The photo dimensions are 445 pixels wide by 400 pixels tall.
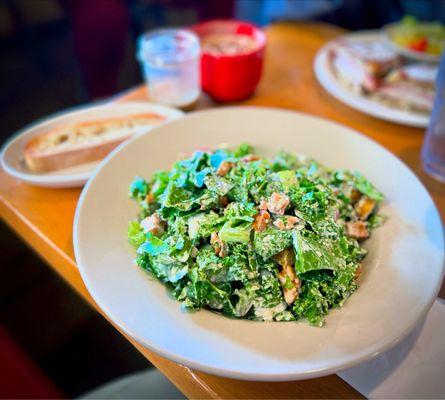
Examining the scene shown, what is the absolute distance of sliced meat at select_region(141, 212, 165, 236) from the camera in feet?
2.47

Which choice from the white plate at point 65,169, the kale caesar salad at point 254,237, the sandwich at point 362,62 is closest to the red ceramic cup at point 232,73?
the white plate at point 65,169

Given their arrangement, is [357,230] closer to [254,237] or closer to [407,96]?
[254,237]

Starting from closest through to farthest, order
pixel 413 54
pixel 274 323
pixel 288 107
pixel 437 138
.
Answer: pixel 274 323, pixel 437 138, pixel 288 107, pixel 413 54

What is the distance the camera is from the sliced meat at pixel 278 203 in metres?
0.71

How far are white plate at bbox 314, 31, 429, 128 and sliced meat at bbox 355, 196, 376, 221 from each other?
469mm

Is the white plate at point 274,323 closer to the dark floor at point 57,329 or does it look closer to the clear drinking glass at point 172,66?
the clear drinking glass at point 172,66

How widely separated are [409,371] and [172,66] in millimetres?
962

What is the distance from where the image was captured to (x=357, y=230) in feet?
2.56

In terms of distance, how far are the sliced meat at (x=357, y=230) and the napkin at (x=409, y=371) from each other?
18cm

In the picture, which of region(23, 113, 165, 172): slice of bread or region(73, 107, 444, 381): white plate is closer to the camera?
region(73, 107, 444, 381): white plate

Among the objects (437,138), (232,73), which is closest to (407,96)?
(437,138)

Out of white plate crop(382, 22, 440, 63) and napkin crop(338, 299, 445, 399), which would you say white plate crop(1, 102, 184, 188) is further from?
white plate crop(382, 22, 440, 63)

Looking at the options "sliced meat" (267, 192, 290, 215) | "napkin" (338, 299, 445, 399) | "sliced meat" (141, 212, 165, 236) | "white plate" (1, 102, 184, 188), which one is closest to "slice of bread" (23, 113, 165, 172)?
"white plate" (1, 102, 184, 188)

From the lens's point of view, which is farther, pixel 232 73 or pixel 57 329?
pixel 57 329
